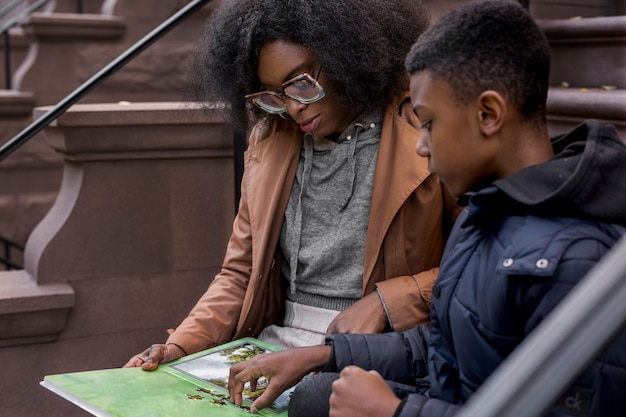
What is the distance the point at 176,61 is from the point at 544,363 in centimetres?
682

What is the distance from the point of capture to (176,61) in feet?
25.3

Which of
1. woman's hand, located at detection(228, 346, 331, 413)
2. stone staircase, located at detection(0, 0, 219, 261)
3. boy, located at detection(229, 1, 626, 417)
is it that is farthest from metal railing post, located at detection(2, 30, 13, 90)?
boy, located at detection(229, 1, 626, 417)

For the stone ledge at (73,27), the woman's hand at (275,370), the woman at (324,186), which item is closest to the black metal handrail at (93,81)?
the woman at (324,186)

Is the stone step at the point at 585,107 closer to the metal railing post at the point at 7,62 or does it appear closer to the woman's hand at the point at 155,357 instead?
the woman's hand at the point at 155,357

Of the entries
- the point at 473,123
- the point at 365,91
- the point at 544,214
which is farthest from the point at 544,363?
the point at 365,91

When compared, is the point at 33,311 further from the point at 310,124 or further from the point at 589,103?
the point at 589,103

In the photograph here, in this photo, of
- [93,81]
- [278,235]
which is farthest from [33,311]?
[278,235]

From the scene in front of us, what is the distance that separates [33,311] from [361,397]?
2862 millimetres

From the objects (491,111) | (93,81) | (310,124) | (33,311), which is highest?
(491,111)

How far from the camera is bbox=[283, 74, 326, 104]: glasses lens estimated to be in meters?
2.93

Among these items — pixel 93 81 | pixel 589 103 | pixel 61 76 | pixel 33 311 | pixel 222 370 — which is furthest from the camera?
pixel 61 76

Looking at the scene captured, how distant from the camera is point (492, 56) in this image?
6.61 feet

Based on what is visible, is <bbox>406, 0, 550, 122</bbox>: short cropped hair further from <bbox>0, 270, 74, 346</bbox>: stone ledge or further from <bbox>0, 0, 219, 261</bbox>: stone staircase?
<bbox>0, 0, 219, 261</bbox>: stone staircase

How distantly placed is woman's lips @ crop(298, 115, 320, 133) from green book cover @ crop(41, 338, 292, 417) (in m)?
0.69
